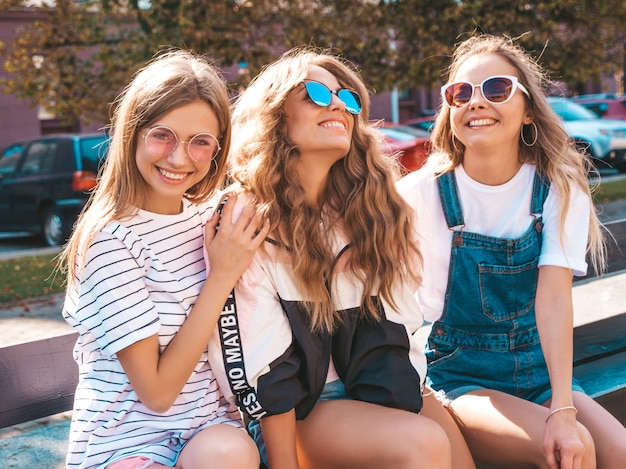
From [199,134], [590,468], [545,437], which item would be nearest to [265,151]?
[199,134]

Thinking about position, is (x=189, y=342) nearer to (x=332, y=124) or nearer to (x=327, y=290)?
(x=327, y=290)

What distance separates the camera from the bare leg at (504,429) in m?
2.49

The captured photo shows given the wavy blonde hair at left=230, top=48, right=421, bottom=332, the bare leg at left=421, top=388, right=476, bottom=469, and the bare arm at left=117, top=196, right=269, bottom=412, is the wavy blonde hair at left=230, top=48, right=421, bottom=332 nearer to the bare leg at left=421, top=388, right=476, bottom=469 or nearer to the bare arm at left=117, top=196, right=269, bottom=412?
the bare arm at left=117, top=196, right=269, bottom=412

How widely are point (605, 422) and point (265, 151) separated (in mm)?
1363

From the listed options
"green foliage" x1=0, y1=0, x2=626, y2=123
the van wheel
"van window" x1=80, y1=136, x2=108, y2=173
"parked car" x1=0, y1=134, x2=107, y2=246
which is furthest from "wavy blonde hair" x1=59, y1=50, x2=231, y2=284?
the van wheel

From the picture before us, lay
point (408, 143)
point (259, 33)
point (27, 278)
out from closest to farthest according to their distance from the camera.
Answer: point (27, 278) < point (259, 33) < point (408, 143)

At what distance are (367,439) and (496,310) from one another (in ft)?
2.51

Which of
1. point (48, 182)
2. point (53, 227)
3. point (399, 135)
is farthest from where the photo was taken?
point (399, 135)

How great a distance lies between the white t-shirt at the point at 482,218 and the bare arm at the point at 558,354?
124mm

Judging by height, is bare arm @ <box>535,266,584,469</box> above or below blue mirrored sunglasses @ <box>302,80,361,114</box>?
below

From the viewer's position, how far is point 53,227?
11602 millimetres

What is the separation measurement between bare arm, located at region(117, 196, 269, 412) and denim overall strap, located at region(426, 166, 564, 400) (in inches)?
34.1

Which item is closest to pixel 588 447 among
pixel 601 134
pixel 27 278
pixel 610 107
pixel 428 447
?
pixel 428 447

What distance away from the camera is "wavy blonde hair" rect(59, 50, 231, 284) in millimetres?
2230
